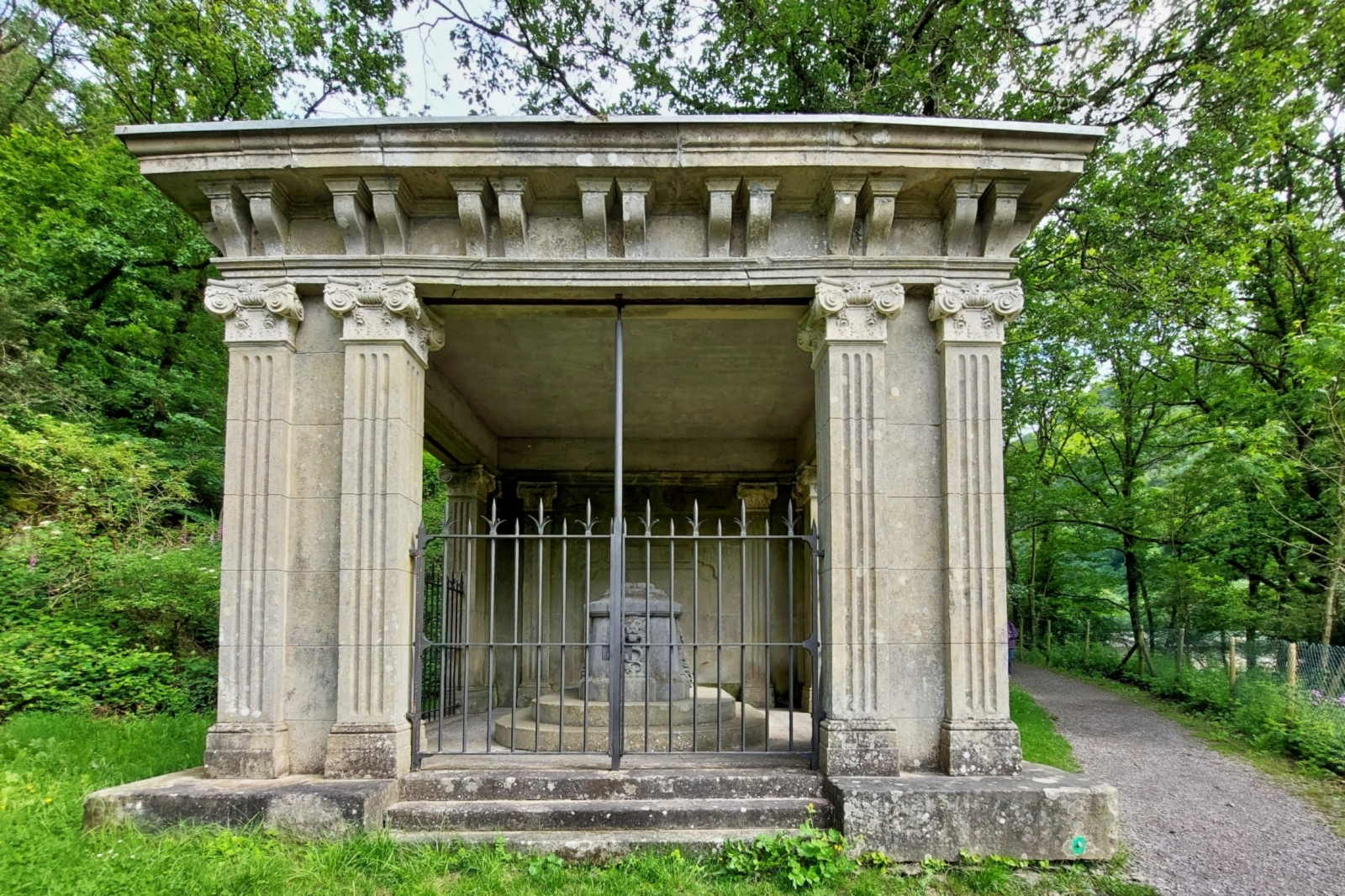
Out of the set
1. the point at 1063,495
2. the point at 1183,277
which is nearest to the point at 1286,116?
the point at 1183,277

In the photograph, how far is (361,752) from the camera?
13.6 feet

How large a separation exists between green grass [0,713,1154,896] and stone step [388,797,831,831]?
18 centimetres

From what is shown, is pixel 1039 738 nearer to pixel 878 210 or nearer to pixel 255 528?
pixel 878 210

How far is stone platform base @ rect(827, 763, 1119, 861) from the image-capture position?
12.6ft

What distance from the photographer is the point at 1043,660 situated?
19.1 meters

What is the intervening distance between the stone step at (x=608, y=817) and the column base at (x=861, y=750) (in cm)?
23

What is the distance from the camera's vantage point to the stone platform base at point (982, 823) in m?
3.84

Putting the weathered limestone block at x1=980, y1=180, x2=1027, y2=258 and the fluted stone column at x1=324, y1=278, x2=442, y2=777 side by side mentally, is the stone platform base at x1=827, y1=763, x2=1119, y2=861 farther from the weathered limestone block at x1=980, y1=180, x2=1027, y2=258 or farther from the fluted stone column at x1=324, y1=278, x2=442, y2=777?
the weathered limestone block at x1=980, y1=180, x2=1027, y2=258

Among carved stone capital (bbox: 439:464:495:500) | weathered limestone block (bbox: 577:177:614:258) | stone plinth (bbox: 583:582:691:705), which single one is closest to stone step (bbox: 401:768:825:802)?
stone plinth (bbox: 583:582:691:705)

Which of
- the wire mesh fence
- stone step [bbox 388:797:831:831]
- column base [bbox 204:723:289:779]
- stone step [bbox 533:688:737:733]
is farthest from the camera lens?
the wire mesh fence

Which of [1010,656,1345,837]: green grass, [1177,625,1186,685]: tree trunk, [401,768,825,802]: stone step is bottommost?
[1010,656,1345,837]: green grass

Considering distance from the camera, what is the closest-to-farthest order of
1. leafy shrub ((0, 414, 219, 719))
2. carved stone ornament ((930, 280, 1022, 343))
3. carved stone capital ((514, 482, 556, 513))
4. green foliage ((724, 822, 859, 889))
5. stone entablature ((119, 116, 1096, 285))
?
green foliage ((724, 822, 859, 889))
stone entablature ((119, 116, 1096, 285))
carved stone ornament ((930, 280, 1022, 343))
leafy shrub ((0, 414, 219, 719))
carved stone capital ((514, 482, 556, 513))

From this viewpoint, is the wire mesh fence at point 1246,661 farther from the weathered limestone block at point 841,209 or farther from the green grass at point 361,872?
the weathered limestone block at point 841,209

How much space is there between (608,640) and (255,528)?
2.97 meters
